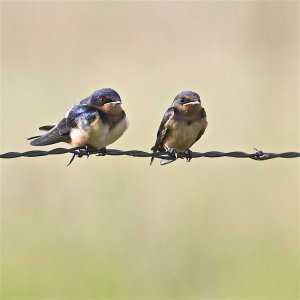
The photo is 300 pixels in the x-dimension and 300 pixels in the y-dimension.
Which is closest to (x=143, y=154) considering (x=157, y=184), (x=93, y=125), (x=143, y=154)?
(x=143, y=154)

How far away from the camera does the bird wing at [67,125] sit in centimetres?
503

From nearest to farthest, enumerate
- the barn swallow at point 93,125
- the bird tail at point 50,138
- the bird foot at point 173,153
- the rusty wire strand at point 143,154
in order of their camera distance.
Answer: the rusty wire strand at point 143,154 < the barn swallow at point 93,125 < the bird tail at point 50,138 < the bird foot at point 173,153

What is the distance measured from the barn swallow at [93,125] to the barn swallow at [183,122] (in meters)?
0.56

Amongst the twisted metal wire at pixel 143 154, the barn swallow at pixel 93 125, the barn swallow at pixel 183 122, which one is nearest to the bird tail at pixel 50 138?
the barn swallow at pixel 93 125

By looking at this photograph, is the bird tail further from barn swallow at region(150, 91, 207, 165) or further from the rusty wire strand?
barn swallow at region(150, 91, 207, 165)

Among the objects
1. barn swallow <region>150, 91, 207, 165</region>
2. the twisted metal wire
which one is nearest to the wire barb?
the twisted metal wire

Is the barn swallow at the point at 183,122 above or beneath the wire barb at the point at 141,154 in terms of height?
above

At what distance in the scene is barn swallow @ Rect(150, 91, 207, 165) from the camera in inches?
220

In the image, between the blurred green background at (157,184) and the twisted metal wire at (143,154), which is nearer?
the twisted metal wire at (143,154)

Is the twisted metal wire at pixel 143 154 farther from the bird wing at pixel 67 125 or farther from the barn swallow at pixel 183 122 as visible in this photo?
the barn swallow at pixel 183 122

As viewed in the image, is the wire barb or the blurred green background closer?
the wire barb

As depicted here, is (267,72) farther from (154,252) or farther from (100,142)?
(100,142)

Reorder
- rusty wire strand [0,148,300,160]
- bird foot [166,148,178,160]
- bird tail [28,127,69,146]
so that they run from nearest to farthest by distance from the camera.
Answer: rusty wire strand [0,148,300,160] → bird tail [28,127,69,146] → bird foot [166,148,178,160]

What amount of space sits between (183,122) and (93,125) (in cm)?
85
